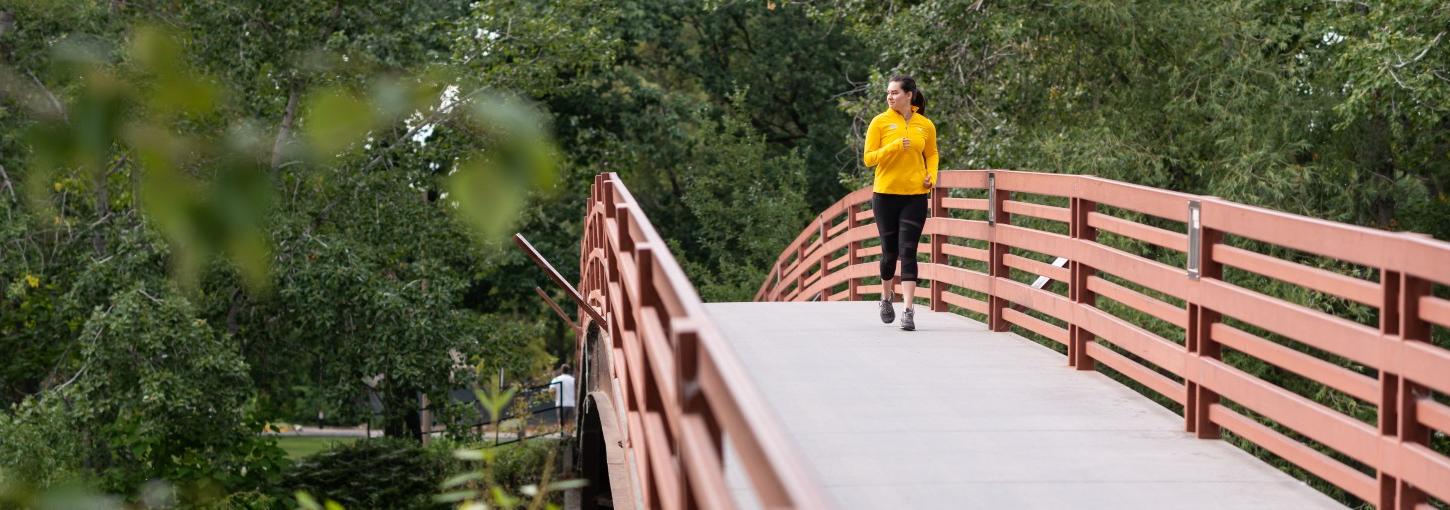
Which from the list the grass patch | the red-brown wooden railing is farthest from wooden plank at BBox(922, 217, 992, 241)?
the grass patch

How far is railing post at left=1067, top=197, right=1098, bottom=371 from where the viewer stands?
881 centimetres

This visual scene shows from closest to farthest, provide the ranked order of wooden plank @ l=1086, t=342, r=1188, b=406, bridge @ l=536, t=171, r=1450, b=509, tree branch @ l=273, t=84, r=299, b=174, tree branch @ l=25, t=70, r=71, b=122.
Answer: bridge @ l=536, t=171, r=1450, b=509
wooden plank @ l=1086, t=342, r=1188, b=406
tree branch @ l=25, t=70, r=71, b=122
tree branch @ l=273, t=84, r=299, b=174

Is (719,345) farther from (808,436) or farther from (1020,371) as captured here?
(1020,371)

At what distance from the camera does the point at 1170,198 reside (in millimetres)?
7477

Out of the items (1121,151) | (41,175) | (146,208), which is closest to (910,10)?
(1121,151)

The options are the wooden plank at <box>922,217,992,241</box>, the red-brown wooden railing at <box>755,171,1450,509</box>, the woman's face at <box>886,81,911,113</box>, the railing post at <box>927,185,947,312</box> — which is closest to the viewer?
the red-brown wooden railing at <box>755,171,1450,509</box>

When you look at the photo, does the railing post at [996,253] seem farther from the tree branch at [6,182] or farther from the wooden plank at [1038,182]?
the tree branch at [6,182]

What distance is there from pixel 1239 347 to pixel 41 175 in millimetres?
18373

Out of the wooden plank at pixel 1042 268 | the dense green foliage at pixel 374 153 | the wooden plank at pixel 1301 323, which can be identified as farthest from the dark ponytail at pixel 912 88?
the dense green foliage at pixel 374 153

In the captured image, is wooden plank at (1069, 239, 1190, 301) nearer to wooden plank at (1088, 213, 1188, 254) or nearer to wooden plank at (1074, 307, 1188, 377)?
wooden plank at (1088, 213, 1188, 254)

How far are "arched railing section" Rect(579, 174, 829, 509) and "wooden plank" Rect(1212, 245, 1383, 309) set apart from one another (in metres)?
2.27


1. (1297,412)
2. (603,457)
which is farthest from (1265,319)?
(603,457)

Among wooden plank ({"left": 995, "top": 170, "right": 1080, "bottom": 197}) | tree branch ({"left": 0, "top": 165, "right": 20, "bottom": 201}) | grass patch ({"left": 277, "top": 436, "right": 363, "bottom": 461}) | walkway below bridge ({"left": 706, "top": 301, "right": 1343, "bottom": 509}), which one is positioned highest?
tree branch ({"left": 0, "top": 165, "right": 20, "bottom": 201})

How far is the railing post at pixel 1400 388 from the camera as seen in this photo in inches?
201
